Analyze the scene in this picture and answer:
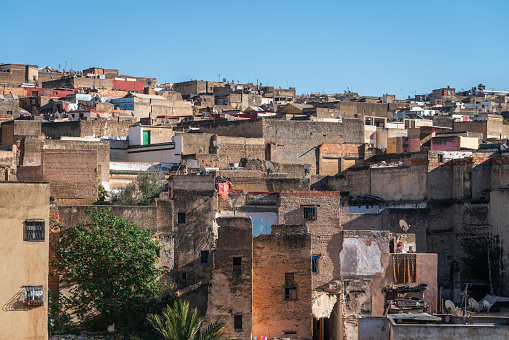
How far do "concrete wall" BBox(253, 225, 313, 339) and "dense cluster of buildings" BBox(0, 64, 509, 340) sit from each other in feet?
0.09

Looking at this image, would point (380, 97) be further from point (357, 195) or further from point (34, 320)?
point (34, 320)

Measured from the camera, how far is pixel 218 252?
2036 cm

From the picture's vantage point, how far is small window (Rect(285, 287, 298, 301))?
21.1 meters

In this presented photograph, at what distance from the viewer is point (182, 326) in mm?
19031

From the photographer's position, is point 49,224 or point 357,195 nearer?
point 49,224

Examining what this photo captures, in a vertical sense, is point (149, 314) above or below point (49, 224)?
below

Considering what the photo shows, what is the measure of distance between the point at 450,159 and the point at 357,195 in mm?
3546

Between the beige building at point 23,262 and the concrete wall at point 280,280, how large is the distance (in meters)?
5.38

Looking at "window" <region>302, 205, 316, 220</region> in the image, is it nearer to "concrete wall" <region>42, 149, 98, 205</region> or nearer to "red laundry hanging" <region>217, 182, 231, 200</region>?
"red laundry hanging" <region>217, 182, 231, 200</region>

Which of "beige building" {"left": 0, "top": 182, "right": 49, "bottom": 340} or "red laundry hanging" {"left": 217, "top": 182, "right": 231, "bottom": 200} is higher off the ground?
"red laundry hanging" {"left": 217, "top": 182, "right": 231, "bottom": 200}

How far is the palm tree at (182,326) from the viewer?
18891 mm

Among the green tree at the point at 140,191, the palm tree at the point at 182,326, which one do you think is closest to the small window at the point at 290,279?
the palm tree at the point at 182,326

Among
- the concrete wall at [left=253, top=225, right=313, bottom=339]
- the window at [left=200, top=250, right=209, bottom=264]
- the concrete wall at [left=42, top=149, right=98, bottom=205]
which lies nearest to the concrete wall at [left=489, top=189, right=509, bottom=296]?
the concrete wall at [left=253, top=225, right=313, bottom=339]

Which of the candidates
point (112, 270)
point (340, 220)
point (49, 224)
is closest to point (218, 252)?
point (112, 270)
